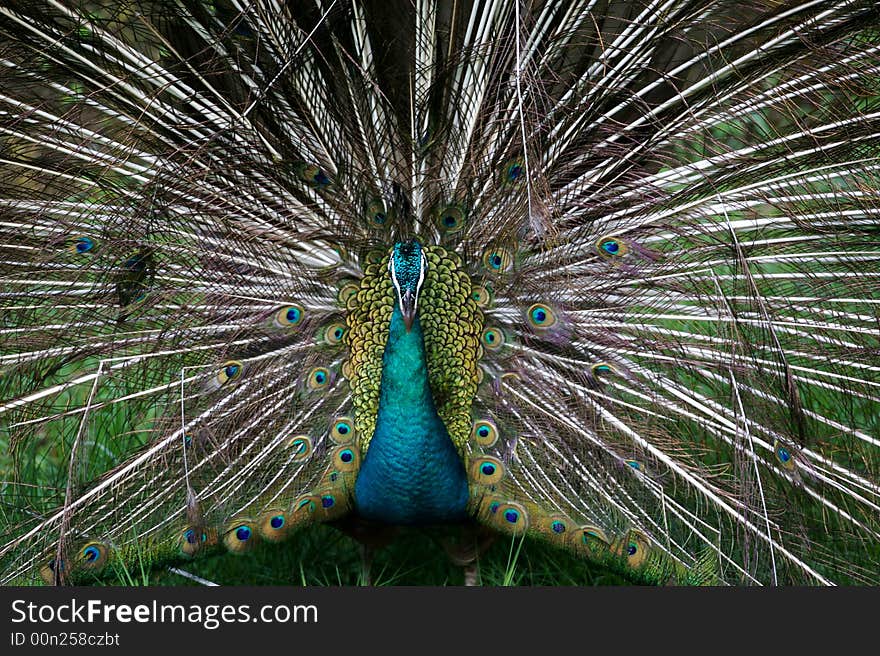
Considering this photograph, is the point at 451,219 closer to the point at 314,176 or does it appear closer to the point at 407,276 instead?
the point at 407,276

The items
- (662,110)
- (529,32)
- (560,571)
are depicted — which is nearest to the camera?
(529,32)

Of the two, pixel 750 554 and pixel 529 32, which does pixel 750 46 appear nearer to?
pixel 529 32

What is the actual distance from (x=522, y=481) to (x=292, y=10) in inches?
70.6

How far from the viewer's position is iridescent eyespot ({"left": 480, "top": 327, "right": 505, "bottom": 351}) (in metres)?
3.50

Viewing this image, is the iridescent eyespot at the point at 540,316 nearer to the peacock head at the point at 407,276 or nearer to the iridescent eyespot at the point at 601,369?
the iridescent eyespot at the point at 601,369

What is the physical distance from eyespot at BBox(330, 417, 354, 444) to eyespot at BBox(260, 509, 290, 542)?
0.34 metres

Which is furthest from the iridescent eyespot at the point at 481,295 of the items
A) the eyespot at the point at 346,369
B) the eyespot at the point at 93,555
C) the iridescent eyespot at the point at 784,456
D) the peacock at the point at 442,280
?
the eyespot at the point at 93,555

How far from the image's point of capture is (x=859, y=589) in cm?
298

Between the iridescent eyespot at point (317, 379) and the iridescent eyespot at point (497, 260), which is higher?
the iridescent eyespot at point (497, 260)

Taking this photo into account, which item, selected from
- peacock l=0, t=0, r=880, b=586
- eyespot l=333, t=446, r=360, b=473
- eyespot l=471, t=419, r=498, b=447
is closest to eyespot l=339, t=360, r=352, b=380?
peacock l=0, t=0, r=880, b=586

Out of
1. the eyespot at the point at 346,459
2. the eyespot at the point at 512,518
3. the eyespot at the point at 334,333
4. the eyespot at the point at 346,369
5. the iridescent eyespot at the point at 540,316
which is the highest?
the iridescent eyespot at the point at 540,316

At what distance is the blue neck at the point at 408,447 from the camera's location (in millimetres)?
3236

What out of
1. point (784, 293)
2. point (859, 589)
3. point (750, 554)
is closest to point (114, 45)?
point (784, 293)

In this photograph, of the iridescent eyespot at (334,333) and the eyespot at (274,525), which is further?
the iridescent eyespot at (334,333)
